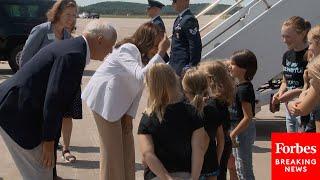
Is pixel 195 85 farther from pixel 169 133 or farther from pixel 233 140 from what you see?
pixel 233 140

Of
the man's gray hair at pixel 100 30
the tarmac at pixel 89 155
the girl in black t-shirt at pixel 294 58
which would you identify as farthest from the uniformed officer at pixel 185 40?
the man's gray hair at pixel 100 30

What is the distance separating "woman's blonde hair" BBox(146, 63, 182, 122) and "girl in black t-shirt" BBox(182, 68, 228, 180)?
0.20 m

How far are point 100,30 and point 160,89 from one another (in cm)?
79

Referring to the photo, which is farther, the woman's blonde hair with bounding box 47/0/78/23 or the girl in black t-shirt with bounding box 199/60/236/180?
the woman's blonde hair with bounding box 47/0/78/23

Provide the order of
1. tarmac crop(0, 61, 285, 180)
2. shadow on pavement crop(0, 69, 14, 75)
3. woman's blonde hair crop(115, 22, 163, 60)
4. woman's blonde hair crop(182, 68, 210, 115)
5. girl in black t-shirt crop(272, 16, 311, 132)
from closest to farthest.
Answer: woman's blonde hair crop(182, 68, 210, 115) → woman's blonde hair crop(115, 22, 163, 60) → girl in black t-shirt crop(272, 16, 311, 132) → tarmac crop(0, 61, 285, 180) → shadow on pavement crop(0, 69, 14, 75)

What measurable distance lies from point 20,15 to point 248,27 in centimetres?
973

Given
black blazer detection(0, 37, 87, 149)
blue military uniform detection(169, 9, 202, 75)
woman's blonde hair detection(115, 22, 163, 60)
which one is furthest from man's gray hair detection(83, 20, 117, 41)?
blue military uniform detection(169, 9, 202, 75)

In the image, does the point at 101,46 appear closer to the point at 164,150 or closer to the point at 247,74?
the point at 164,150

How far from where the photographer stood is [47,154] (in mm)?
3744

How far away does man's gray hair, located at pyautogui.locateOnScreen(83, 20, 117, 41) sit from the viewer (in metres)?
4.05

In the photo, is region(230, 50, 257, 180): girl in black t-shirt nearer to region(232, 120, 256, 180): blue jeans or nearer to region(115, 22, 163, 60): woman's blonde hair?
region(232, 120, 256, 180): blue jeans

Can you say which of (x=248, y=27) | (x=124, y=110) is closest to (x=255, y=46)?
(x=248, y=27)

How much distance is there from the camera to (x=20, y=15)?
53.3 ft

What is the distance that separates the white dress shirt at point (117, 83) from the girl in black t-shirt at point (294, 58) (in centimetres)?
146
